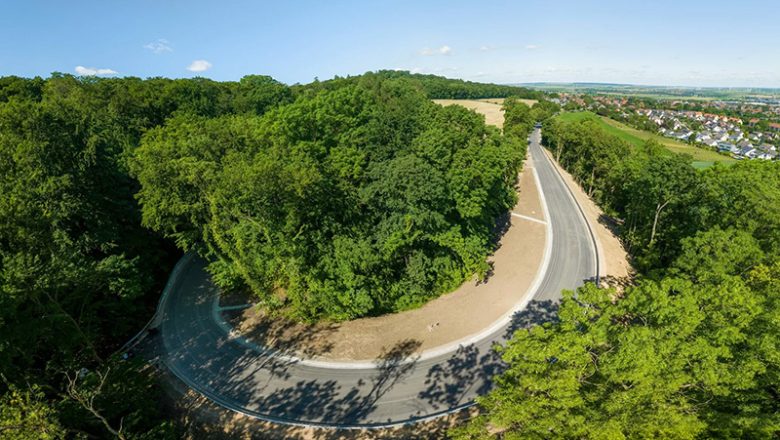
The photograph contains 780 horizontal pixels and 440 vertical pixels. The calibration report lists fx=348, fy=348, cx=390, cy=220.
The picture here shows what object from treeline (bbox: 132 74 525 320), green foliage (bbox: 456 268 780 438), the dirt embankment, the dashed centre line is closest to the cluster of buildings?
the dashed centre line

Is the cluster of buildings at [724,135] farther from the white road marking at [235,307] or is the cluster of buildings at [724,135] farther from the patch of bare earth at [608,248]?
the white road marking at [235,307]

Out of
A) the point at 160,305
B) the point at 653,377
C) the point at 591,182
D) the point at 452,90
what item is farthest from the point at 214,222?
the point at 452,90

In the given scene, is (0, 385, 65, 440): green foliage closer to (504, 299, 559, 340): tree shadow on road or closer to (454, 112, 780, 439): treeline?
(454, 112, 780, 439): treeline

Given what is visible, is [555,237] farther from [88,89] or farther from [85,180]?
[88,89]

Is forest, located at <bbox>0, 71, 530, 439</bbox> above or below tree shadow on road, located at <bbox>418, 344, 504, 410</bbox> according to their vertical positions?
above

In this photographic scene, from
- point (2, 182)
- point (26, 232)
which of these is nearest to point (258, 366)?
point (26, 232)

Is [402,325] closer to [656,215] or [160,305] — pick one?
[160,305]
